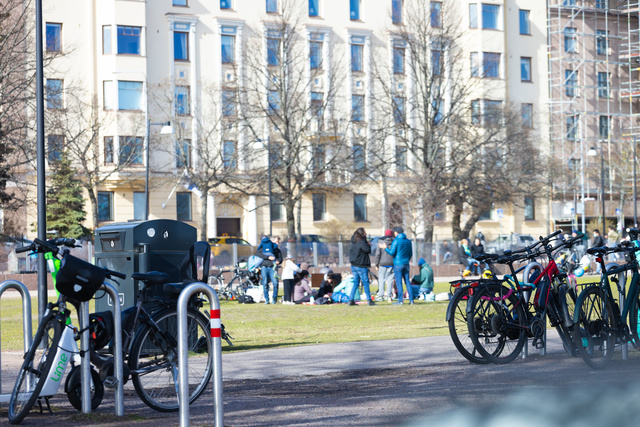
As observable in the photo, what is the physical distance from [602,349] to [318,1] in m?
53.3

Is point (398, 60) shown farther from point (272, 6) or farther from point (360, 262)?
point (360, 262)

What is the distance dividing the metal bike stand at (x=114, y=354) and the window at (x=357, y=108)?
51312 mm

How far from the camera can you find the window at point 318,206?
60.2 m

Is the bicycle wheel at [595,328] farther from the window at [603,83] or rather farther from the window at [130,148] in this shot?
the window at [603,83]

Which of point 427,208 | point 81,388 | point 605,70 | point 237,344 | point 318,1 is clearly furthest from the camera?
point 605,70

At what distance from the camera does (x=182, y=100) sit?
55875mm

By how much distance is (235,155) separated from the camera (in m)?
54.6

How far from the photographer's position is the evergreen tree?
164 ft

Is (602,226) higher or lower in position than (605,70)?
lower


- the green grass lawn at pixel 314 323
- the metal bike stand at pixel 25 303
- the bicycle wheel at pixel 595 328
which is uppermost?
the metal bike stand at pixel 25 303

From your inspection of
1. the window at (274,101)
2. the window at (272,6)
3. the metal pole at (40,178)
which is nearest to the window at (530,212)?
the window at (274,101)

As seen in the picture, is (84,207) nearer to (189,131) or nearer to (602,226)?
(189,131)

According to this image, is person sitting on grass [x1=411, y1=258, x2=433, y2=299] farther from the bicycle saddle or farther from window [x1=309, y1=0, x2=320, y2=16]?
window [x1=309, y1=0, x2=320, y2=16]

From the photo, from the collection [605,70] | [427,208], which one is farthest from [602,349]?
[605,70]
